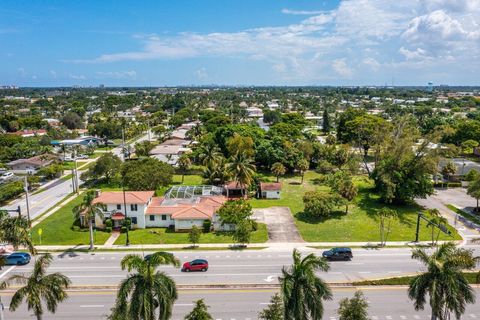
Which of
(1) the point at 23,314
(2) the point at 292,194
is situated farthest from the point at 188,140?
(1) the point at 23,314

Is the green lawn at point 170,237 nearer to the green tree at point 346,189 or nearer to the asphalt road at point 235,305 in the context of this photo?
the asphalt road at point 235,305

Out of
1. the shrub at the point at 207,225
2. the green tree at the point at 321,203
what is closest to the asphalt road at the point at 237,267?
the shrub at the point at 207,225

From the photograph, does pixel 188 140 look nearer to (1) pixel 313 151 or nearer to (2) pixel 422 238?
(1) pixel 313 151

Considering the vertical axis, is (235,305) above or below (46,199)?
above

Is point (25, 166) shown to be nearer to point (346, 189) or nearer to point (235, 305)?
point (346, 189)

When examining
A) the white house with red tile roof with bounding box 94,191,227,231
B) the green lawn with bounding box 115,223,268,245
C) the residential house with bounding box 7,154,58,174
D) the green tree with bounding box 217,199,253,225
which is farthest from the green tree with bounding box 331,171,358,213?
the residential house with bounding box 7,154,58,174

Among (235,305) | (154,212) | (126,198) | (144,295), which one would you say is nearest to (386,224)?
(235,305)

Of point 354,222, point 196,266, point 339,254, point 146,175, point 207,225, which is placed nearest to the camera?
point 196,266
